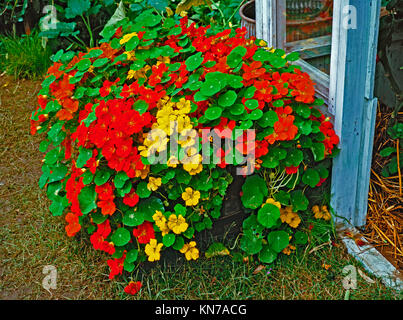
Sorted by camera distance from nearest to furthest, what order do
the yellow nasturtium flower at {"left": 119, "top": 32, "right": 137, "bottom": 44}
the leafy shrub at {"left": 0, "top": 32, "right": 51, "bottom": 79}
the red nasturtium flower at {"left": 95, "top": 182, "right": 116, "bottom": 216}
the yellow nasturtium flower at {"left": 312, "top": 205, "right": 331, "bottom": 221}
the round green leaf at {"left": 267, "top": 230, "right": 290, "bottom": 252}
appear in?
1. the red nasturtium flower at {"left": 95, "top": 182, "right": 116, "bottom": 216}
2. the round green leaf at {"left": 267, "top": 230, "right": 290, "bottom": 252}
3. the yellow nasturtium flower at {"left": 312, "top": 205, "right": 331, "bottom": 221}
4. the yellow nasturtium flower at {"left": 119, "top": 32, "right": 137, "bottom": 44}
5. the leafy shrub at {"left": 0, "top": 32, "right": 51, "bottom": 79}

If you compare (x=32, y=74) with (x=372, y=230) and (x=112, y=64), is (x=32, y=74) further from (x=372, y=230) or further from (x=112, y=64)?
(x=372, y=230)

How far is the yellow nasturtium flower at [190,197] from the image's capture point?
185 cm

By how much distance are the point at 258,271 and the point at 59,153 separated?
1015 mm

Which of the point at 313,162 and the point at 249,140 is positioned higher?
the point at 249,140

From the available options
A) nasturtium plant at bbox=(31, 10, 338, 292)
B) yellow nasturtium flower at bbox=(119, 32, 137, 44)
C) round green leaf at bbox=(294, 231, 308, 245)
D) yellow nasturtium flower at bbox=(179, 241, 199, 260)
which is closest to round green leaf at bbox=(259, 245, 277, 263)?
nasturtium plant at bbox=(31, 10, 338, 292)

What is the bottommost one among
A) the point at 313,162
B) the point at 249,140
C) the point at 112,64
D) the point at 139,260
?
the point at 139,260

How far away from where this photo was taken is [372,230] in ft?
7.32

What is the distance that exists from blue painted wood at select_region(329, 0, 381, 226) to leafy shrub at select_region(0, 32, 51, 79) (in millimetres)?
2536

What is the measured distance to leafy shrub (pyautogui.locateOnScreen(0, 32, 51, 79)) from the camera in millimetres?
3764

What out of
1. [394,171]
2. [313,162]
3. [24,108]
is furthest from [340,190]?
[24,108]

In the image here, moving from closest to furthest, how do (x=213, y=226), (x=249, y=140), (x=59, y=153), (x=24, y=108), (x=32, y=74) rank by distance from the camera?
(x=249, y=140)
(x=213, y=226)
(x=59, y=153)
(x=24, y=108)
(x=32, y=74)

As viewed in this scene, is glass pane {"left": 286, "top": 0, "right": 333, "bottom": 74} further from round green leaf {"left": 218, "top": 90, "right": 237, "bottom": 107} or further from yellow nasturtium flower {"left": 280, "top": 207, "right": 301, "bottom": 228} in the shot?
yellow nasturtium flower {"left": 280, "top": 207, "right": 301, "bottom": 228}

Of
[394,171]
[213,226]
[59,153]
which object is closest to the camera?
[213,226]

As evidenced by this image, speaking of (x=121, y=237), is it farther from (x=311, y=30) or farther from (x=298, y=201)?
(x=311, y=30)
